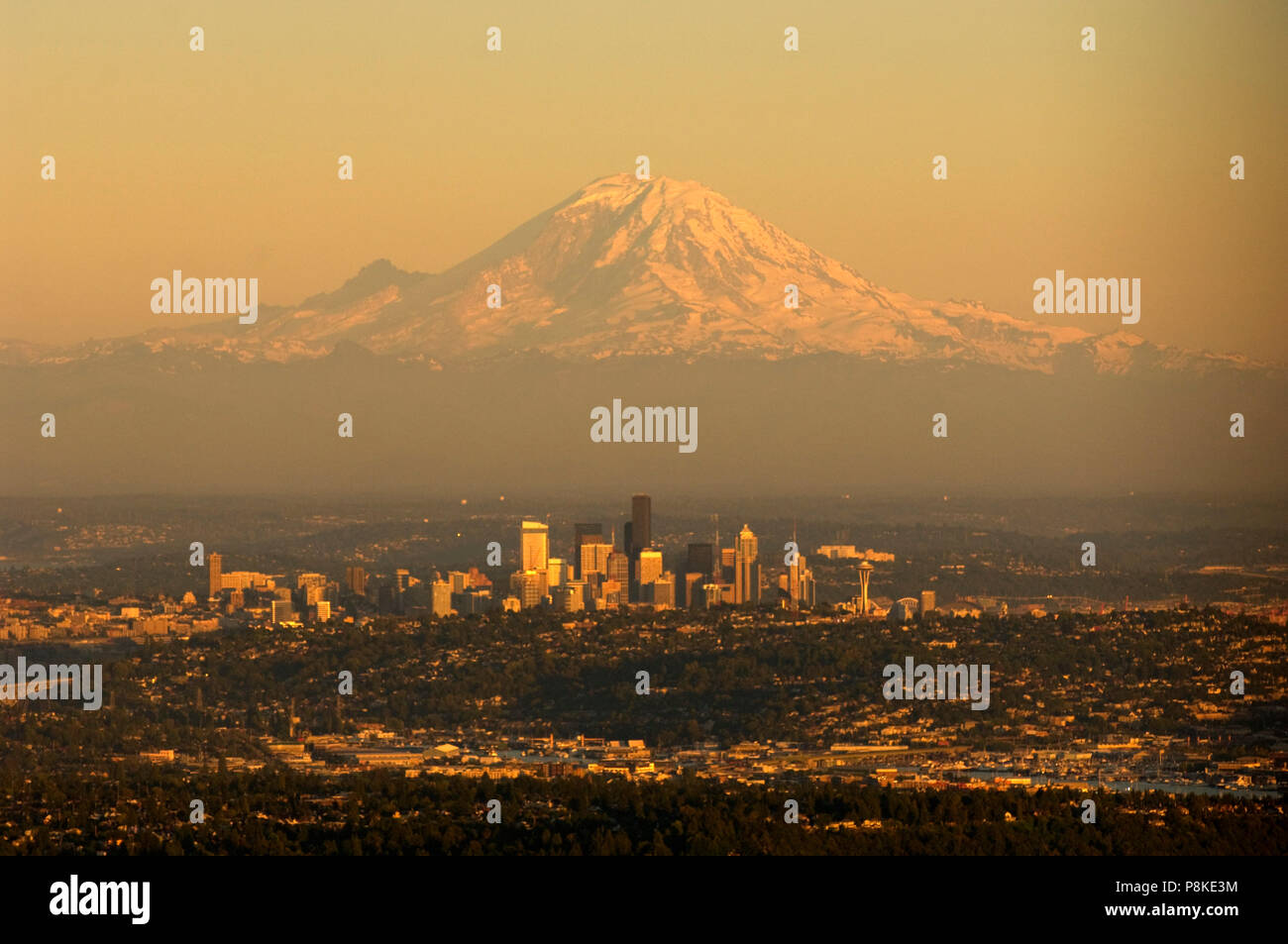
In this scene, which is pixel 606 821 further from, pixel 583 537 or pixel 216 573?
pixel 216 573

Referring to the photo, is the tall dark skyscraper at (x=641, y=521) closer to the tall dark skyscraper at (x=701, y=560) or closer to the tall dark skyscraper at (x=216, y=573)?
the tall dark skyscraper at (x=701, y=560)

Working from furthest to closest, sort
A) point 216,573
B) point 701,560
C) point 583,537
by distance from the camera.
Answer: point 216,573 → point 583,537 → point 701,560

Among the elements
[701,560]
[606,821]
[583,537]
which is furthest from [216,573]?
[606,821]

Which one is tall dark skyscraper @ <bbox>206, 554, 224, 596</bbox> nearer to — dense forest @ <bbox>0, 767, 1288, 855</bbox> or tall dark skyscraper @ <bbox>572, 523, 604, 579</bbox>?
tall dark skyscraper @ <bbox>572, 523, 604, 579</bbox>

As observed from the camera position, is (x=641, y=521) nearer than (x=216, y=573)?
No

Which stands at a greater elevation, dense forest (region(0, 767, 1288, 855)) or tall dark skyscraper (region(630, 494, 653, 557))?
tall dark skyscraper (region(630, 494, 653, 557))

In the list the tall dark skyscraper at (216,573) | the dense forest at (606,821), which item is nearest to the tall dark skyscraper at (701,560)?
the tall dark skyscraper at (216,573)

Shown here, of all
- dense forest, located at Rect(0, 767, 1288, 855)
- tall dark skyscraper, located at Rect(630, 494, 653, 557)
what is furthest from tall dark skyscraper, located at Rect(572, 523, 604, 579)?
dense forest, located at Rect(0, 767, 1288, 855)
